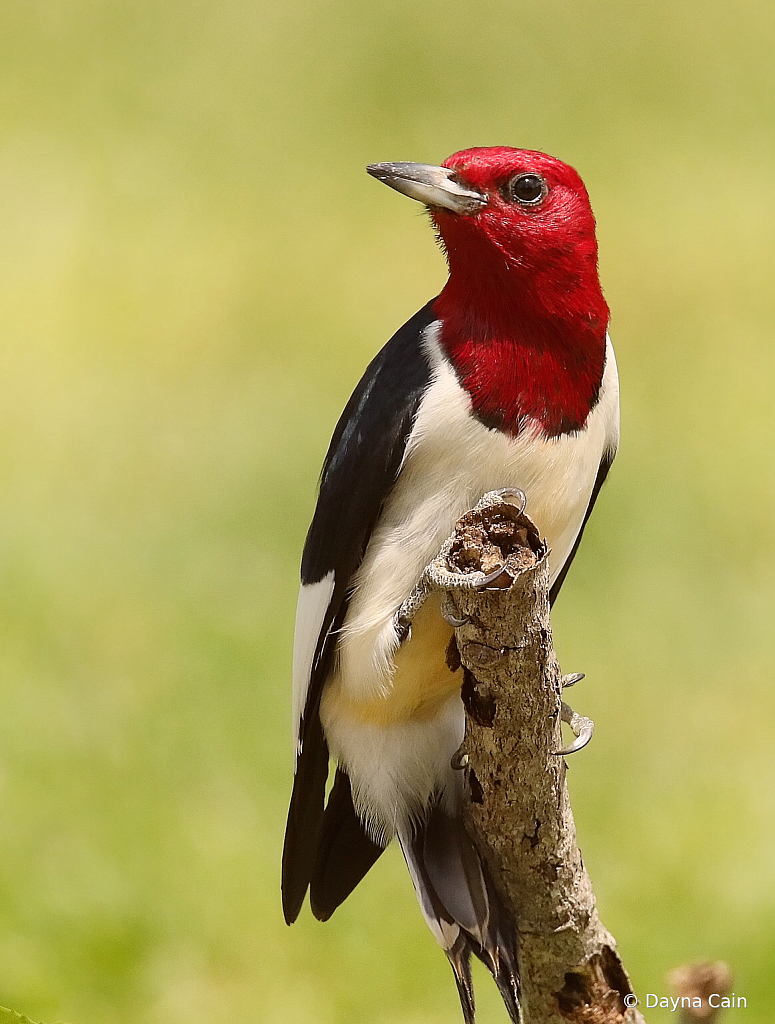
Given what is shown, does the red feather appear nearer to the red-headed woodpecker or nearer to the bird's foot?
the red-headed woodpecker

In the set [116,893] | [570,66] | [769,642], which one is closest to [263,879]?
[116,893]

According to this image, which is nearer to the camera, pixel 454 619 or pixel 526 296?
pixel 454 619

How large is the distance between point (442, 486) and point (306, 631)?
360 mm

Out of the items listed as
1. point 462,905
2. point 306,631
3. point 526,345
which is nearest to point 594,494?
point 526,345

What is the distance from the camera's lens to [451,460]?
1.66m

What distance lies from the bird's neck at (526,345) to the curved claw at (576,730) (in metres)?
0.37

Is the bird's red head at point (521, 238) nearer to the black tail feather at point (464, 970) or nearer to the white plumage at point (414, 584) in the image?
the white plumage at point (414, 584)

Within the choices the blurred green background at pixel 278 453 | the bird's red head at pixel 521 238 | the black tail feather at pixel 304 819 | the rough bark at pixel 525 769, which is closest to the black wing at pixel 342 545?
the black tail feather at pixel 304 819

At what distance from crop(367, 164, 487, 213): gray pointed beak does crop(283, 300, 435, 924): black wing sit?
159 millimetres

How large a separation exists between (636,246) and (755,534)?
1.27 m

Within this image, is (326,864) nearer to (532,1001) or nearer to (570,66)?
(532,1001)

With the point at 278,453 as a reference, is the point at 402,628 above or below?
below

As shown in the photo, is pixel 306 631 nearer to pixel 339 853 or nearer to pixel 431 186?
pixel 339 853

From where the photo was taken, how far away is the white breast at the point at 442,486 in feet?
5.44
